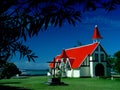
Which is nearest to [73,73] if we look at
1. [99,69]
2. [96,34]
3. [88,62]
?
[88,62]

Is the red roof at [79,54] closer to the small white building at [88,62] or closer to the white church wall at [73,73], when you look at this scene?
the small white building at [88,62]

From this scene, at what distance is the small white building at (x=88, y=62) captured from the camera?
61.6 m

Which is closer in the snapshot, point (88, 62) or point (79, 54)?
point (88, 62)

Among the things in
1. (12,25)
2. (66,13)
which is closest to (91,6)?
(66,13)

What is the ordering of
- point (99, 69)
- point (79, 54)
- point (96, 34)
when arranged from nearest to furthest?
point (99, 69), point (79, 54), point (96, 34)

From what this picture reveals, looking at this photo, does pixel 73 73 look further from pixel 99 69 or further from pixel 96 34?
pixel 96 34

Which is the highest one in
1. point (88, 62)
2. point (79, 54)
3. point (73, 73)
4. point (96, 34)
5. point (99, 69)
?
point (96, 34)

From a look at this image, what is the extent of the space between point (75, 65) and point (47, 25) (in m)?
57.7

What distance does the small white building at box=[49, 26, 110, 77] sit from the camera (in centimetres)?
6162

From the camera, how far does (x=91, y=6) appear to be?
4.58 m

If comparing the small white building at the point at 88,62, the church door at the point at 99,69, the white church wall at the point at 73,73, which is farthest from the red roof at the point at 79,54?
the church door at the point at 99,69

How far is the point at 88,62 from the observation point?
62.3m

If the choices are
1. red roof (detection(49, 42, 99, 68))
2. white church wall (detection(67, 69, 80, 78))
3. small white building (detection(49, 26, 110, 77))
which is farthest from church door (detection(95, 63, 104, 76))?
white church wall (detection(67, 69, 80, 78))

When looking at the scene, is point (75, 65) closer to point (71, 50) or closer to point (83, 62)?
point (83, 62)
